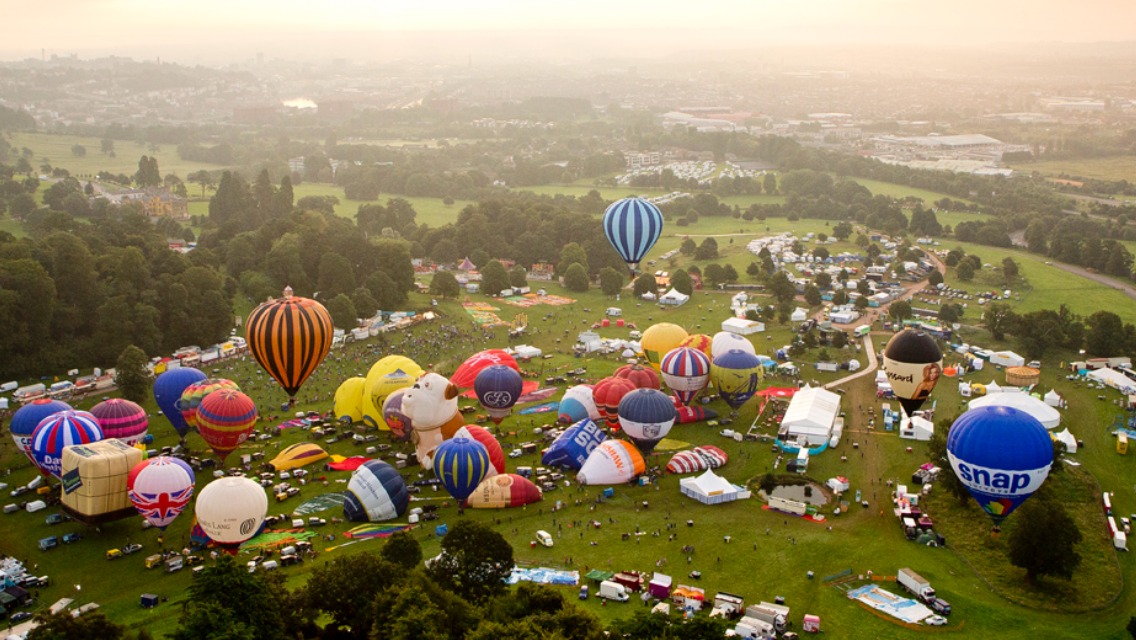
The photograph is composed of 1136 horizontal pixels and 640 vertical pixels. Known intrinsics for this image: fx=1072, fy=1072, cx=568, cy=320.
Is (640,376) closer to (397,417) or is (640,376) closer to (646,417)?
(646,417)

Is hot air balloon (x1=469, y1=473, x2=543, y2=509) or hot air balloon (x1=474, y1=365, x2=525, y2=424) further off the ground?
Answer: hot air balloon (x1=474, y1=365, x2=525, y2=424)

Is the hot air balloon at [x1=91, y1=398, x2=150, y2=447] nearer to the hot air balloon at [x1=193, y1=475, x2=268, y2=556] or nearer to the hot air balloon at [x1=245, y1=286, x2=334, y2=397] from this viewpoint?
the hot air balloon at [x1=245, y1=286, x2=334, y2=397]

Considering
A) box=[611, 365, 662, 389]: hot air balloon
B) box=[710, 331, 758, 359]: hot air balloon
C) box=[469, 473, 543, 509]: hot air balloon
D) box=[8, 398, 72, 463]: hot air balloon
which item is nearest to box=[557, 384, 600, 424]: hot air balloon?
box=[611, 365, 662, 389]: hot air balloon

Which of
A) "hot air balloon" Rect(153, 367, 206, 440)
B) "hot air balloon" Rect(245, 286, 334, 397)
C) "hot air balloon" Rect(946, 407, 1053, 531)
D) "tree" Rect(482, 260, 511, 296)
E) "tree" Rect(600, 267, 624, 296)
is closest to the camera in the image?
"hot air balloon" Rect(946, 407, 1053, 531)

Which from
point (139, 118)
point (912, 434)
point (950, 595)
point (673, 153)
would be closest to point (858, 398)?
point (912, 434)

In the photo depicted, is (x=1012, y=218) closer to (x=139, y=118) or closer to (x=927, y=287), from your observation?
(x=927, y=287)
